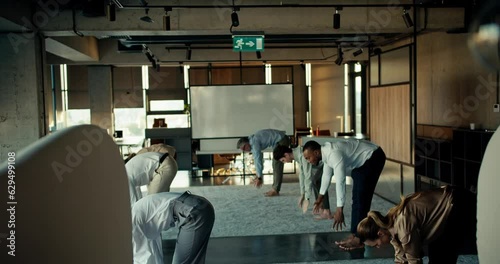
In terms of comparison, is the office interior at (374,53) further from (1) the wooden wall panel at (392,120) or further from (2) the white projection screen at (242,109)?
(2) the white projection screen at (242,109)

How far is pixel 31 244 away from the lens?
49 centimetres

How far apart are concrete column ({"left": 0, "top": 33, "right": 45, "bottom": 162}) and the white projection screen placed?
16.3 feet

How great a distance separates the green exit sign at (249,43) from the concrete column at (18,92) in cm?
283

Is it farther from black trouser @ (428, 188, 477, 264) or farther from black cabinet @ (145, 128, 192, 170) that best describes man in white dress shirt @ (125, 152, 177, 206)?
black cabinet @ (145, 128, 192, 170)

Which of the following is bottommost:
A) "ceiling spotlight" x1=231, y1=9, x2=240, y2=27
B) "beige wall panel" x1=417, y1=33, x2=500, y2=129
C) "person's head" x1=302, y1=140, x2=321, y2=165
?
"person's head" x1=302, y1=140, x2=321, y2=165

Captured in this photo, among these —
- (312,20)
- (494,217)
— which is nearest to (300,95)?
(312,20)

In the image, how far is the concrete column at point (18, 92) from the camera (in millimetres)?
6379

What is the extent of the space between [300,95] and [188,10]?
10895mm

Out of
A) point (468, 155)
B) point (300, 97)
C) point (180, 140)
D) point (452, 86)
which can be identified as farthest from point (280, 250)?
point (300, 97)

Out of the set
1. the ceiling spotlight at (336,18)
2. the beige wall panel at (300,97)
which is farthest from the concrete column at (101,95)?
the ceiling spotlight at (336,18)

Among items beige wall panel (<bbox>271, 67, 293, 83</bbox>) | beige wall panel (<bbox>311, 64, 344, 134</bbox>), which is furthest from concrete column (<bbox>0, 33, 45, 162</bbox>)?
beige wall panel (<bbox>271, 67, 293, 83</bbox>)

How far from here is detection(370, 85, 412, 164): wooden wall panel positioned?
7789 mm

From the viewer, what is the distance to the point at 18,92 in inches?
253

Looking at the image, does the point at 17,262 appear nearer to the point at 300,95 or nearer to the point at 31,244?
the point at 31,244
